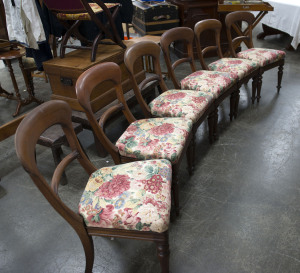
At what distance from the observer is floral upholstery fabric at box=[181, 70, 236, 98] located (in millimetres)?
2297

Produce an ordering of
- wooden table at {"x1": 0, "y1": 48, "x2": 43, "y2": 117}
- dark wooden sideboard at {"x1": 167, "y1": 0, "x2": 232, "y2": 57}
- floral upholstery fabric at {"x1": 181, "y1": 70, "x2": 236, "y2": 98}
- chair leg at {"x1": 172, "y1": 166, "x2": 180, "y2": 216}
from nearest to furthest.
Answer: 1. chair leg at {"x1": 172, "y1": 166, "x2": 180, "y2": 216}
2. floral upholstery fabric at {"x1": 181, "y1": 70, "x2": 236, "y2": 98}
3. wooden table at {"x1": 0, "y1": 48, "x2": 43, "y2": 117}
4. dark wooden sideboard at {"x1": 167, "y1": 0, "x2": 232, "y2": 57}

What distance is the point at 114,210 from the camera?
1.21 meters

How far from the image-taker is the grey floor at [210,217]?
1.52 meters

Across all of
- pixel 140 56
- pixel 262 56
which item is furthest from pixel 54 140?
pixel 262 56

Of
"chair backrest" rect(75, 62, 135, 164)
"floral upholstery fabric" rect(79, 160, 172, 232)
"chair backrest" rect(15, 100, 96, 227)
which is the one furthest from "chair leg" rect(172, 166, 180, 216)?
"chair backrest" rect(15, 100, 96, 227)

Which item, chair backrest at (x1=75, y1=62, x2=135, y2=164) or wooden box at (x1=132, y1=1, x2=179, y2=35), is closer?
chair backrest at (x1=75, y1=62, x2=135, y2=164)

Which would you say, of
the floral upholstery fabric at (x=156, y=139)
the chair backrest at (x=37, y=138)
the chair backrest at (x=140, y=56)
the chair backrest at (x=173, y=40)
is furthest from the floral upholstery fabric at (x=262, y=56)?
the chair backrest at (x=37, y=138)

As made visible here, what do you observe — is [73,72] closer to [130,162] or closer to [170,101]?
[170,101]

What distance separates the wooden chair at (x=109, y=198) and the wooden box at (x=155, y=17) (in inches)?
119

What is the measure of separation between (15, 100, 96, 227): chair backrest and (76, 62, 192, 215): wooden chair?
0.25 meters

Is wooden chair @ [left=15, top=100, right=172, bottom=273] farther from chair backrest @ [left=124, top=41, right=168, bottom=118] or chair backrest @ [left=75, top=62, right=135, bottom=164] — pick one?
A: chair backrest @ [left=124, top=41, right=168, bottom=118]

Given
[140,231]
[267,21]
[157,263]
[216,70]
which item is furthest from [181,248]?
[267,21]

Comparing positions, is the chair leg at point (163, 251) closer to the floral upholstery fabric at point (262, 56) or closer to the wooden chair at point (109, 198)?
the wooden chair at point (109, 198)

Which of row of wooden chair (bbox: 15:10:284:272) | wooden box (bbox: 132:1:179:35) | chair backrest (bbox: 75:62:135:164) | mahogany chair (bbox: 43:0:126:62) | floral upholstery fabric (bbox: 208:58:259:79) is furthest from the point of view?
wooden box (bbox: 132:1:179:35)
